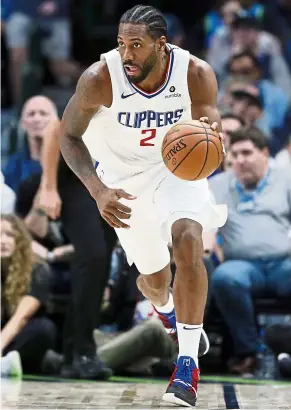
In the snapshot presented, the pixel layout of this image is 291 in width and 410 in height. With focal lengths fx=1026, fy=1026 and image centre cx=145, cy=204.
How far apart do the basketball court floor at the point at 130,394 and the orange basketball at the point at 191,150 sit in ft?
4.00

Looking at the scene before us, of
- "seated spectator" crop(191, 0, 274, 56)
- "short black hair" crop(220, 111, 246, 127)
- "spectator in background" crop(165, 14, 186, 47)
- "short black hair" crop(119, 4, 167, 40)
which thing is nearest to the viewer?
"short black hair" crop(119, 4, 167, 40)

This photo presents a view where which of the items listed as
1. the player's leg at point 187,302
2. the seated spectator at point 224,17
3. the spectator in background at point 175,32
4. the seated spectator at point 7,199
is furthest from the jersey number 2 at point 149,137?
the spectator in background at point 175,32

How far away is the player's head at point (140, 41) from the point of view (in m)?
5.45

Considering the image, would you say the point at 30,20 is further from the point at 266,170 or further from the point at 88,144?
the point at 88,144

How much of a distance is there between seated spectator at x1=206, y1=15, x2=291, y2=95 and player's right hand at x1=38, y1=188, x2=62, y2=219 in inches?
147

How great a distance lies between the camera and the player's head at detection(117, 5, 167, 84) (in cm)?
545

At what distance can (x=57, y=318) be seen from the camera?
7984 millimetres

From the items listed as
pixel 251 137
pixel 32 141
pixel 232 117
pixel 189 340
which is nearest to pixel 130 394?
pixel 189 340

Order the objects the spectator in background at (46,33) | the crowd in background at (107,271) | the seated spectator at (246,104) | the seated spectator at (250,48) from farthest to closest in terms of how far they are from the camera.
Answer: the spectator in background at (46,33)
the seated spectator at (250,48)
the seated spectator at (246,104)
the crowd in background at (107,271)

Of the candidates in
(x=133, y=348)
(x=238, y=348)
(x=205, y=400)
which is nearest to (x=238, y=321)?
(x=238, y=348)

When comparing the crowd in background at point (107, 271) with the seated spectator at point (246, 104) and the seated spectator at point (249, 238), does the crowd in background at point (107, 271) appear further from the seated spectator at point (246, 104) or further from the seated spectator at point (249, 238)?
the seated spectator at point (246, 104)

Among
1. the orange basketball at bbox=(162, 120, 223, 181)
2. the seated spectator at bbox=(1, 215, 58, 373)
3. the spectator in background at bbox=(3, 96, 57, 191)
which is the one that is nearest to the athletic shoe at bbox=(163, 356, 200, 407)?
the orange basketball at bbox=(162, 120, 223, 181)

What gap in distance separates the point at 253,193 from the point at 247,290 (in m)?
0.85

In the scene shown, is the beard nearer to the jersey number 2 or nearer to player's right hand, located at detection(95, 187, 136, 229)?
the jersey number 2
